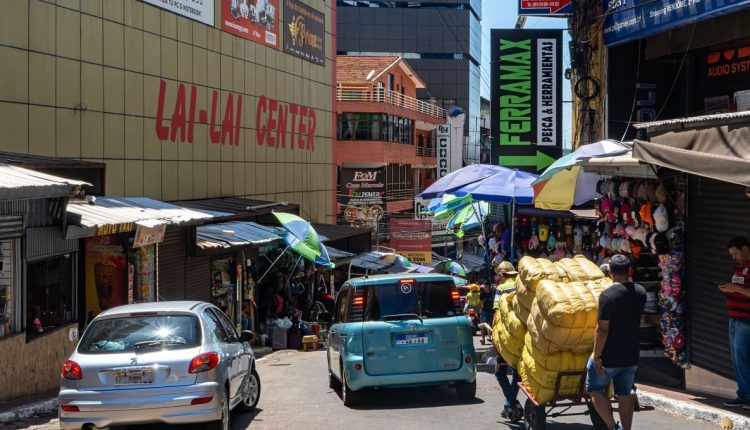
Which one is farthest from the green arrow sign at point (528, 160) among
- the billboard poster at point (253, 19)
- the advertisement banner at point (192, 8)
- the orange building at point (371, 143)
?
the orange building at point (371, 143)

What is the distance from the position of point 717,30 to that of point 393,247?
35.5m

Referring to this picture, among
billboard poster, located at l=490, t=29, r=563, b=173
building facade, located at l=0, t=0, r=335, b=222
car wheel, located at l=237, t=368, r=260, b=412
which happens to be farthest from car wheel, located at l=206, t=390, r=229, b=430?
billboard poster, located at l=490, t=29, r=563, b=173

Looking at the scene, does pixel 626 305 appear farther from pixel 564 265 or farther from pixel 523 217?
pixel 523 217

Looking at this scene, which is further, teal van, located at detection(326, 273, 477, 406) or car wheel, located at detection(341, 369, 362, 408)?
car wheel, located at detection(341, 369, 362, 408)

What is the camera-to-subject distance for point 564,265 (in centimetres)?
901

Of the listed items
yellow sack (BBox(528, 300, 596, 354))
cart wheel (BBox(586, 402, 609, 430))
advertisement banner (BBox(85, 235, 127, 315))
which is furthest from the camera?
advertisement banner (BBox(85, 235, 127, 315))

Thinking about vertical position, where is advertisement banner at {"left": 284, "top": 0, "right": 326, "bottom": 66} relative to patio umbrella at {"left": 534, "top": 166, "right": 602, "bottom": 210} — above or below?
above

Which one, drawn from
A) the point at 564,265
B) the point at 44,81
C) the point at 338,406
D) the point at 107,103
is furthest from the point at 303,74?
the point at 564,265

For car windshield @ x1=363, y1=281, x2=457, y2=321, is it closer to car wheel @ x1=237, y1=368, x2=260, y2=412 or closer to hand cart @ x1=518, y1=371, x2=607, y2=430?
car wheel @ x1=237, y1=368, x2=260, y2=412

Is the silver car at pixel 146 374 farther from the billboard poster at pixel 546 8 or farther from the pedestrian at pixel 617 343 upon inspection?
the billboard poster at pixel 546 8

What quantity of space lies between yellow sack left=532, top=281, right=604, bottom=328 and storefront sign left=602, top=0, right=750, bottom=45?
23.7 feet

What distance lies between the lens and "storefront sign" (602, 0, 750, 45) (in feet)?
46.0

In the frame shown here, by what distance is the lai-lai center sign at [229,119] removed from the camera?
22.9m

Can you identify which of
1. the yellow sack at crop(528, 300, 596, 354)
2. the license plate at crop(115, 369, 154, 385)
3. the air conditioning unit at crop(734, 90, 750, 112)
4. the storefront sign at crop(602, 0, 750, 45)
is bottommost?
the license plate at crop(115, 369, 154, 385)
